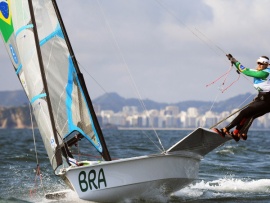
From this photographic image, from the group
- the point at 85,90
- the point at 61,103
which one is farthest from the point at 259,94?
the point at 61,103

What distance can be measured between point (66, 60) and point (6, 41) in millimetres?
1228

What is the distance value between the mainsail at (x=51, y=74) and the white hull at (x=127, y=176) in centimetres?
65

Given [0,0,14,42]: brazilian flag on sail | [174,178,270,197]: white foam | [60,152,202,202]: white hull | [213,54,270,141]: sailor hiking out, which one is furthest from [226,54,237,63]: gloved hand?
[0,0,14,42]: brazilian flag on sail

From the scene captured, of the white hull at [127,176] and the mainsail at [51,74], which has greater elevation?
the mainsail at [51,74]

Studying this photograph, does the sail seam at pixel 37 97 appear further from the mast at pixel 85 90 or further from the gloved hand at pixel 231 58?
the gloved hand at pixel 231 58

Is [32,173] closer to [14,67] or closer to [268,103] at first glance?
[14,67]

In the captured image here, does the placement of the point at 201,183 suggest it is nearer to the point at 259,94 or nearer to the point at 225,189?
the point at 225,189

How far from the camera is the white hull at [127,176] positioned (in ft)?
34.5

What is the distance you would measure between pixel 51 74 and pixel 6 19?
1.23m

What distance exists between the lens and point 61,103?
1152 centimetres

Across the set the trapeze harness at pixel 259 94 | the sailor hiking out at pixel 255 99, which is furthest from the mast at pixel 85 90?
the trapeze harness at pixel 259 94

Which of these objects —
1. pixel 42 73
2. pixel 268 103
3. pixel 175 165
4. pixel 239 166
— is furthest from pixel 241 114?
pixel 239 166

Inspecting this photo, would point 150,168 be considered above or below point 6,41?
below

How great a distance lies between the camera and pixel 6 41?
11.8 meters
